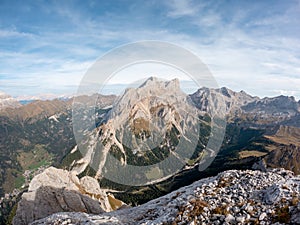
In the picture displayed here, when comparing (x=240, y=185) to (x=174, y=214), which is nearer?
(x=174, y=214)

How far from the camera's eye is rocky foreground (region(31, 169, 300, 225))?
1591 centimetres

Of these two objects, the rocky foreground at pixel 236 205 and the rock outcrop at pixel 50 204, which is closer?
the rocky foreground at pixel 236 205

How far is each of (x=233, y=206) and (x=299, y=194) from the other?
4.94 meters

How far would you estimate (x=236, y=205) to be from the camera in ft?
58.0

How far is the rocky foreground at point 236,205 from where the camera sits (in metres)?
15.9

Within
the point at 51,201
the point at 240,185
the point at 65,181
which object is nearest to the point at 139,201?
the point at 65,181

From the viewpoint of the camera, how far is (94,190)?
93500 millimetres

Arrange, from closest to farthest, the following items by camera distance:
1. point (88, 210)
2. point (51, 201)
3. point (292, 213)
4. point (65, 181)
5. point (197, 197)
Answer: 1. point (292, 213)
2. point (197, 197)
3. point (88, 210)
4. point (51, 201)
5. point (65, 181)

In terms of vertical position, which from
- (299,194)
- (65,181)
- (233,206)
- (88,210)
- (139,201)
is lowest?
(139,201)

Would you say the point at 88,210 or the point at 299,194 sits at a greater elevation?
the point at 299,194

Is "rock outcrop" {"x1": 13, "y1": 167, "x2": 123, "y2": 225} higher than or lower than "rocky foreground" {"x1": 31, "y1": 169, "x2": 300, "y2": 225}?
lower

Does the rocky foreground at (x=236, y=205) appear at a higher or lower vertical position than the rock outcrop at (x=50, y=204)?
higher

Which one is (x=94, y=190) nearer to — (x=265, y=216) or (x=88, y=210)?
(x=88, y=210)

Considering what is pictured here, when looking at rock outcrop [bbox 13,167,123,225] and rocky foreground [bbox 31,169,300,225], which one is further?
rock outcrop [bbox 13,167,123,225]
